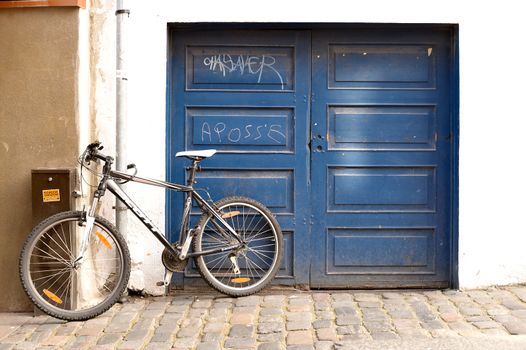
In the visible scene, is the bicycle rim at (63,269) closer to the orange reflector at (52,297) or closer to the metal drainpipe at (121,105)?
the orange reflector at (52,297)

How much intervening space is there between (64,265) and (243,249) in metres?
1.42

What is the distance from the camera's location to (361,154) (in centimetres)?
683

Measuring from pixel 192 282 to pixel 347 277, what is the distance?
131cm

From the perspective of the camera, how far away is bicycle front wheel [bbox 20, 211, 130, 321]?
5.86 meters

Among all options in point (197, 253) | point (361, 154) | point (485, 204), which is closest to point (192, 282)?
point (197, 253)

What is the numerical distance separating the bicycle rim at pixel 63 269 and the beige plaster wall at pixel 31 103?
13.6 inches

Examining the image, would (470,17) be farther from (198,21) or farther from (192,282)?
(192,282)

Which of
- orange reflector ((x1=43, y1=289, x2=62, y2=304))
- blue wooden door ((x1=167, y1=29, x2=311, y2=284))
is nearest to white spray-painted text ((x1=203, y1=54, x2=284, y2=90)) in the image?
blue wooden door ((x1=167, y1=29, x2=311, y2=284))

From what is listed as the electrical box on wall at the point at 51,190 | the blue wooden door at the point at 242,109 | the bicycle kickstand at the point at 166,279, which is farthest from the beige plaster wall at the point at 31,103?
the bicycle kickstand at the point at 166,279

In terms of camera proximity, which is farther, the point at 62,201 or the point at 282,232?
the point at 282,232

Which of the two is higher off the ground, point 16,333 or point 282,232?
point 282,232

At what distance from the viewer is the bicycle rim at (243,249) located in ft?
21.4

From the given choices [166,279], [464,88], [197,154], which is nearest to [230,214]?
[197,154]

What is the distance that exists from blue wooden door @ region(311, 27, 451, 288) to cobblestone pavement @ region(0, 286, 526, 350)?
0.43 meters
